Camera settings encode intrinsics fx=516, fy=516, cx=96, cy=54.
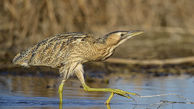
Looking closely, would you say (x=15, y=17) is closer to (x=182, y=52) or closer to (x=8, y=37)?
(x=8, y=37)

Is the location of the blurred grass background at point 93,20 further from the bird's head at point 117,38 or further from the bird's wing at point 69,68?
the bird's head at point 117,38

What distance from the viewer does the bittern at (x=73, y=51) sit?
6.78m

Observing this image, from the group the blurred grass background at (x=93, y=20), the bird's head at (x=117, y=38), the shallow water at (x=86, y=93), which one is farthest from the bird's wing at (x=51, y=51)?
the blurred grass background at (x=93, y=20)

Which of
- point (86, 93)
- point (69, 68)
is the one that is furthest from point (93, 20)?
point (69, 68)

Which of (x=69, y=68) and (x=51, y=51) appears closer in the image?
(x=69, y=68)

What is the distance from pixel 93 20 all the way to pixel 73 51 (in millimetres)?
4830

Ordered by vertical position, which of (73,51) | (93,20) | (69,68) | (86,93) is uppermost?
(93,20)

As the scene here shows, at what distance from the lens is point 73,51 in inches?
271

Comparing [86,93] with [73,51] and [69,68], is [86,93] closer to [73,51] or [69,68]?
[69,68]

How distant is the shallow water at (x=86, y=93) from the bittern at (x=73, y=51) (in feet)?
0.74

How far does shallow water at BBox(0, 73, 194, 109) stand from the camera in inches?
258

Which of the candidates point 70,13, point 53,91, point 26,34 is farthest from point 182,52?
point 53,91

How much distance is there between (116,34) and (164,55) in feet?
19.2

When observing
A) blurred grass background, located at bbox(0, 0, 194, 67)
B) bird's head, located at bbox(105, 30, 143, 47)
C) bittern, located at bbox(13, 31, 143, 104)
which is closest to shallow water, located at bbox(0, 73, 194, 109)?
bittern, located at bbox(13, 31, 143, 104)
